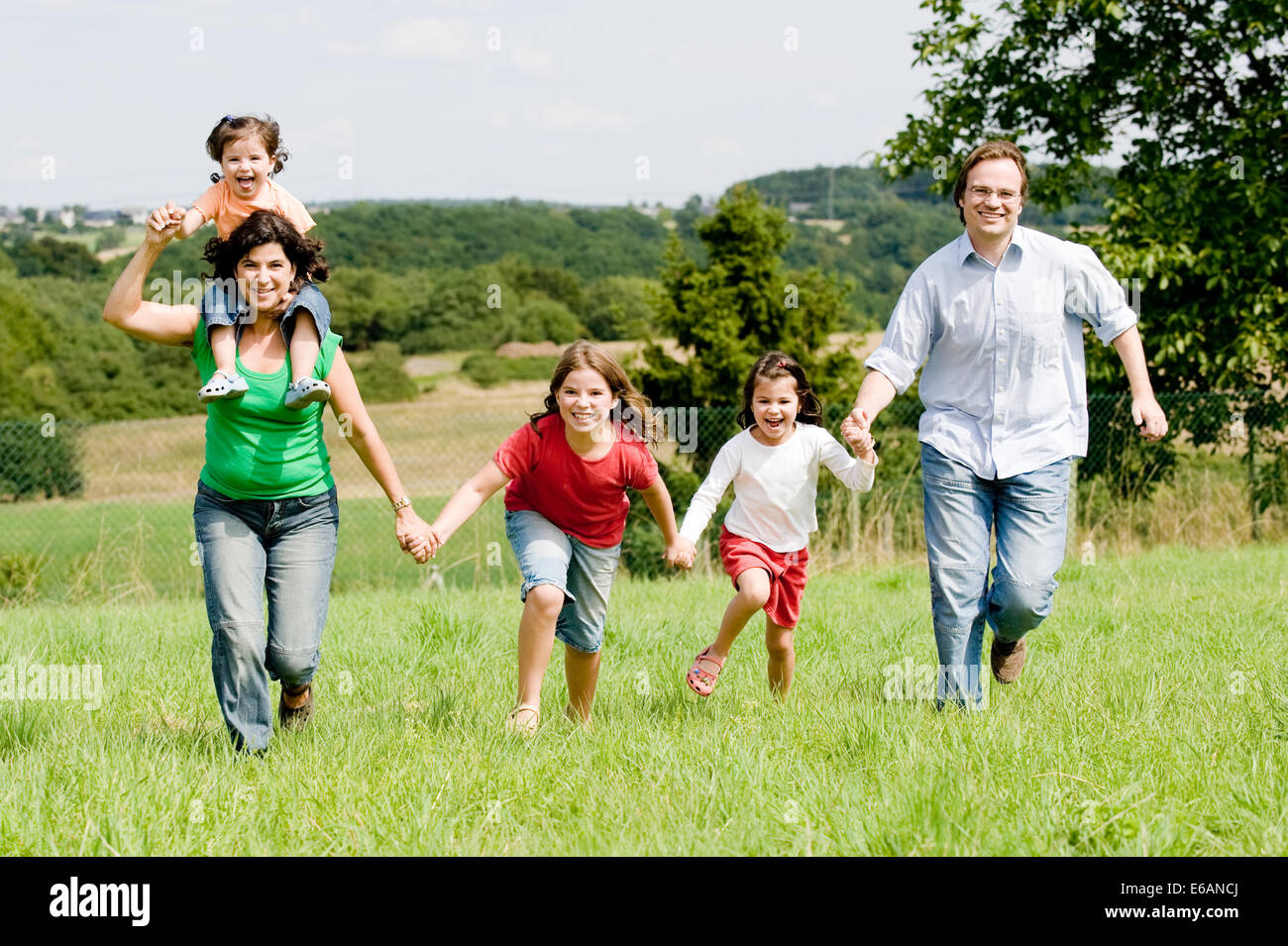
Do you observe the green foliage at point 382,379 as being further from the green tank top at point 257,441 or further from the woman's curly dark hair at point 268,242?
the green tank top at point 257,441

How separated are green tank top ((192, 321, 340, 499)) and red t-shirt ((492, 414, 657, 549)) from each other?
70 cm

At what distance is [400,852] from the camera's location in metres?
2.89

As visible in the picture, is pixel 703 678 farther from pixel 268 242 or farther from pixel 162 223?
pixel 162 223

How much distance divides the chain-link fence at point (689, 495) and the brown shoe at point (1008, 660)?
5.48 meters

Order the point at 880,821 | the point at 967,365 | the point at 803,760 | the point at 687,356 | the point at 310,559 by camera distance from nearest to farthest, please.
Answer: the point at 880,821 < the point at 803,760 < the point at 310,559 < the point at 967,365 < the point at 687,356

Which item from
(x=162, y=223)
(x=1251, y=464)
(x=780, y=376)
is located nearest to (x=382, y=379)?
(x=1251, y=464)

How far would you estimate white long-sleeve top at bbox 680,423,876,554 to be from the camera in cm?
464

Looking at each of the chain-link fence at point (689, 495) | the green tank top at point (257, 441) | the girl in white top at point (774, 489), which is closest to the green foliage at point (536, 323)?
the chain-link fence at point (689, 495)

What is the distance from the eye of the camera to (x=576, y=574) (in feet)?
14.2

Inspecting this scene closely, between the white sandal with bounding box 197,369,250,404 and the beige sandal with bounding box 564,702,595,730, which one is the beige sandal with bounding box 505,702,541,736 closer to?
the beige sandal with bounding box 564,702,595,730

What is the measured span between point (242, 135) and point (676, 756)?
2678mm

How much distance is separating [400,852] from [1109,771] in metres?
1.98
